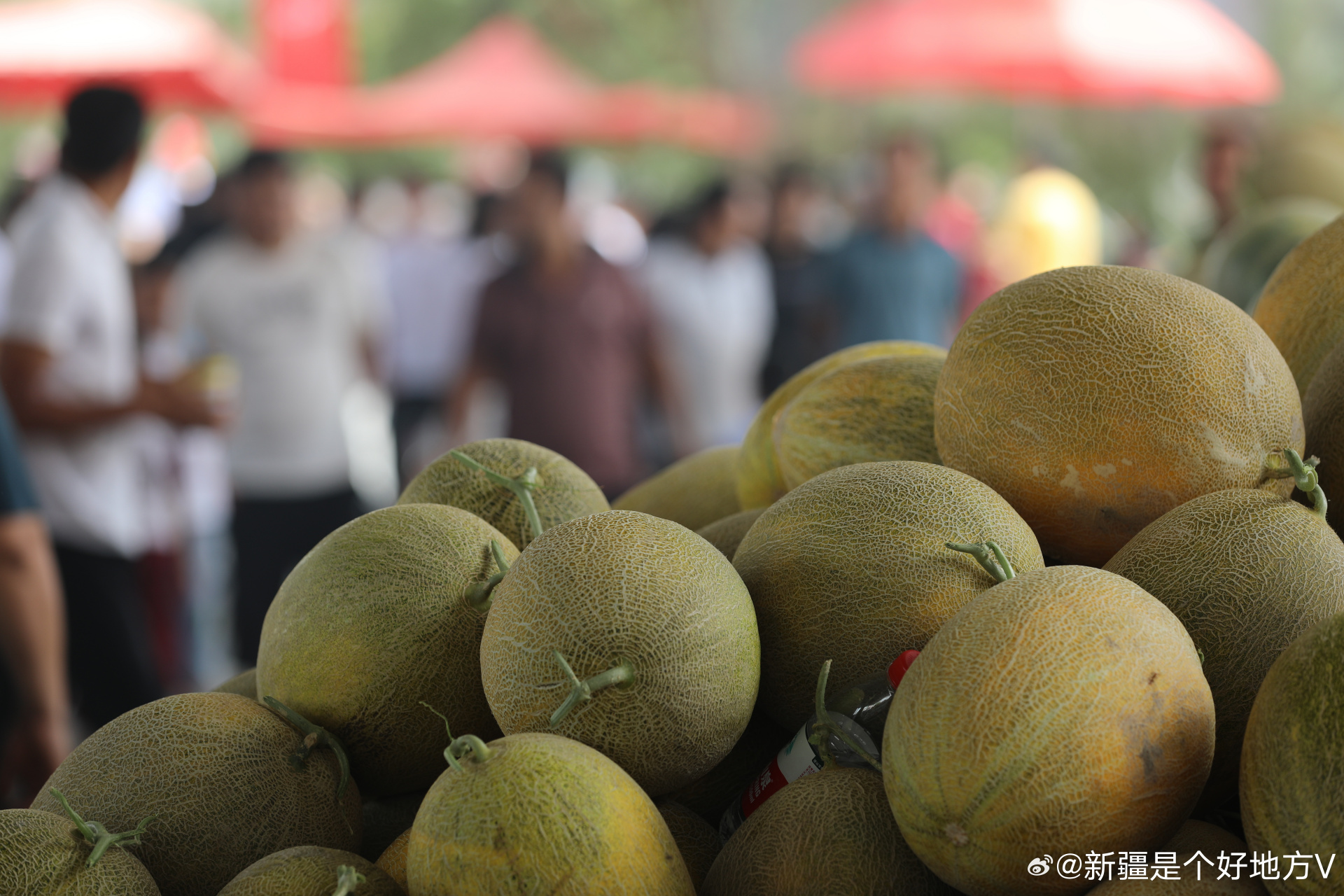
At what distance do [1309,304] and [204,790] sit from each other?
1552mm

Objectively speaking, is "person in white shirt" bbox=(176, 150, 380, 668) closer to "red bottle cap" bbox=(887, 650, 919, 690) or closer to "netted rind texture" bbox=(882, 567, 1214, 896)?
"red bottle cap" bbox=(887, 650, 919, 690)

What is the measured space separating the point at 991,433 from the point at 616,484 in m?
4.28

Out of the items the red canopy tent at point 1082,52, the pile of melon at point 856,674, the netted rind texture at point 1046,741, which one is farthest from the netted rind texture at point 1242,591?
the red canopy tent at point 1082,52

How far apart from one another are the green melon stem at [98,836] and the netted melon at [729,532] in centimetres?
73

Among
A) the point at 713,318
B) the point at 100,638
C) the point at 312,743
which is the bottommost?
the point at 100,638

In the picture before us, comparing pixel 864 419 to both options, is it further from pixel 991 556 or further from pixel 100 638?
pixel 100 638

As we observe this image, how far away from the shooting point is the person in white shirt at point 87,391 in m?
3.83

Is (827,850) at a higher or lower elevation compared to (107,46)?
lower

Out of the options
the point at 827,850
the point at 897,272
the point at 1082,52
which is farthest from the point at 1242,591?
the point at 1082,52

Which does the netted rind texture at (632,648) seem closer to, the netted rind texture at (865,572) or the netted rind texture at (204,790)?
the netted rind texture at (865,572)

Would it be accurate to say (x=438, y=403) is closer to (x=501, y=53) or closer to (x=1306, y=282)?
(x=501, y=53)

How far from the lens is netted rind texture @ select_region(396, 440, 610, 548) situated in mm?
1588

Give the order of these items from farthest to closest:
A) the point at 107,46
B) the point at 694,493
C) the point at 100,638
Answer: the point at 107,46 < the point at 100,638 < the point at 694,493

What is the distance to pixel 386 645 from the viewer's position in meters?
1.35
